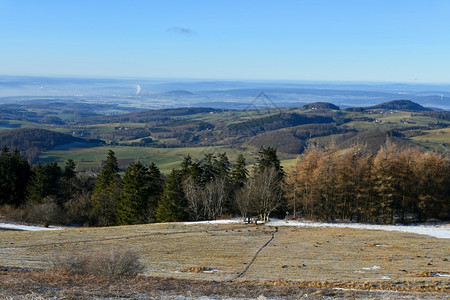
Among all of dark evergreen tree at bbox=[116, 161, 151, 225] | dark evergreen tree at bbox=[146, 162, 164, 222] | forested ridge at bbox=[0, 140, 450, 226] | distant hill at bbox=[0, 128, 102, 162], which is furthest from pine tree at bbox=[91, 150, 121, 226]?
distant hill at bbox=[0, 128, 102, 162]

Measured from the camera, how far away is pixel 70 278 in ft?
50.5

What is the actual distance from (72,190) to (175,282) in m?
52.4

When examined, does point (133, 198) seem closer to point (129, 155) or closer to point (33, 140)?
point (129, 155)

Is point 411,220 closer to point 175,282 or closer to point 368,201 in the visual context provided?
point 368,201

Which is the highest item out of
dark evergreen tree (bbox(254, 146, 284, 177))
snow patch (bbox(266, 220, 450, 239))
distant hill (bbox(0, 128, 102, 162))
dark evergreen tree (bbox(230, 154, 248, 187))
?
dark evergreen tree (bbox(254, 146, 284, 177))

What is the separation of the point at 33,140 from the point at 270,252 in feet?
506

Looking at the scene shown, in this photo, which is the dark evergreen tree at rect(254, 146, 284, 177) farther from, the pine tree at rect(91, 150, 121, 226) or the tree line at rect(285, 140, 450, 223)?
the pine tree at rect(91, 150, 121, 226)

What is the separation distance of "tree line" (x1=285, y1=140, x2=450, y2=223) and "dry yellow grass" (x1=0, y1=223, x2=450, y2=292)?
8536 millimetres

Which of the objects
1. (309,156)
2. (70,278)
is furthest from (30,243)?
(309,156)

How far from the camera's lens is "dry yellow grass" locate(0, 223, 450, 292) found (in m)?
Answer: 19.0

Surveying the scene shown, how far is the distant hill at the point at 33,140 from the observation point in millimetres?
145250

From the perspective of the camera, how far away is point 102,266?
1708 centimetres

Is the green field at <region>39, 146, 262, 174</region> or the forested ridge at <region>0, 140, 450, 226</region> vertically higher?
the forested ridge at <region>0, 140, 450, 226</region>

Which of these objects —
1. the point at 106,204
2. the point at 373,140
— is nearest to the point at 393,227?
the point at 106,204
